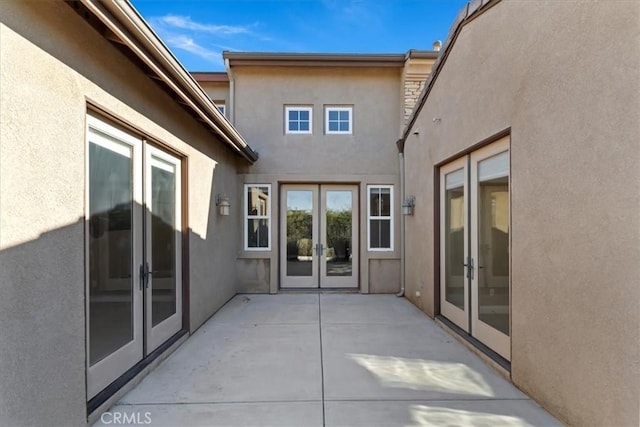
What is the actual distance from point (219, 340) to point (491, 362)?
3564 millimetres

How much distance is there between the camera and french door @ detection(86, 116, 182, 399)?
3.12m

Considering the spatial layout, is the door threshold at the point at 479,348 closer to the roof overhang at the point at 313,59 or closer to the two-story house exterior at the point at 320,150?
the two-story house exterior at the point at 320,150

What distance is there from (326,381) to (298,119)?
21.0ft

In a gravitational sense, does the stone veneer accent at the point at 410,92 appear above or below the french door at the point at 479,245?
above

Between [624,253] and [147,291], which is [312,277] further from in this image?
[624,253]

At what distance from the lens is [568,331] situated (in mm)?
2902

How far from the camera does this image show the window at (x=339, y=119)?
28.2ft

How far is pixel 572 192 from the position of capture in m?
2.88

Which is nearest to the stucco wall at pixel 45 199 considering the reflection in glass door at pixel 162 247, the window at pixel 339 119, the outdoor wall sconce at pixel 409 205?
the reflection in glass door at pixel 162 247

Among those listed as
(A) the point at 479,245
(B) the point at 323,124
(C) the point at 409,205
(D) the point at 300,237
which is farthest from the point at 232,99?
(A) the point at 479,245

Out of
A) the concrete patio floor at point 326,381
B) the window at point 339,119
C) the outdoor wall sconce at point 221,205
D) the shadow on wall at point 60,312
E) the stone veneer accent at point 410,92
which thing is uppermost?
the stone veneer accent at point 410,92

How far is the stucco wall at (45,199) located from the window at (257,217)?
5190mm

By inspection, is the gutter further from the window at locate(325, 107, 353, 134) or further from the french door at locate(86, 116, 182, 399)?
the window at locate(325, 107, 353, 134)

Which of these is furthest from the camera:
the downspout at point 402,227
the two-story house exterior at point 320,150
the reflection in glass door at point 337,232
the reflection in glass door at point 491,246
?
the reflection in glass door at point 337,232
